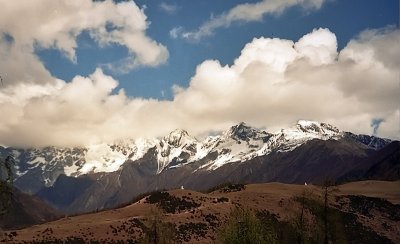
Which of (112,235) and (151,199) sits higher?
(151,199)

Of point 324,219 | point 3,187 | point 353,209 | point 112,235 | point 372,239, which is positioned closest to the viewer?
point 3,187

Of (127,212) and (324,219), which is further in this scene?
(127,212)

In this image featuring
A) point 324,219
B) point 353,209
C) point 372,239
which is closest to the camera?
point 324,219

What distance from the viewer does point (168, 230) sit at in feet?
244

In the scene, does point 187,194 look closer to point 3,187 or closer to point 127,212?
point 127,212

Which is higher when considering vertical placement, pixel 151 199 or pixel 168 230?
pixel 151 199

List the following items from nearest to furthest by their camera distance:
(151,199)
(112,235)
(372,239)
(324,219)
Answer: (324,219) → (112,235) → (372,239) → (151,199)

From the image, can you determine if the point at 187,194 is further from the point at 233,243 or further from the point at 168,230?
the point at 233,243

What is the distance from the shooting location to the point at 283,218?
146m

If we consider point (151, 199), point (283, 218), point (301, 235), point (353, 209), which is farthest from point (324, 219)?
point (353, 209)

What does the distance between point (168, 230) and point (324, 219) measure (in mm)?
22705

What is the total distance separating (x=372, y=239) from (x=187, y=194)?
2313 inches

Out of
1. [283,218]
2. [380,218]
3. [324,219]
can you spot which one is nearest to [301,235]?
[324,219]

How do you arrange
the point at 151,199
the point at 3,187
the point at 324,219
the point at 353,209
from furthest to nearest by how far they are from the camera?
the point at 353,209, the point at 151,199, the point at 324,219, the point at 3,187
